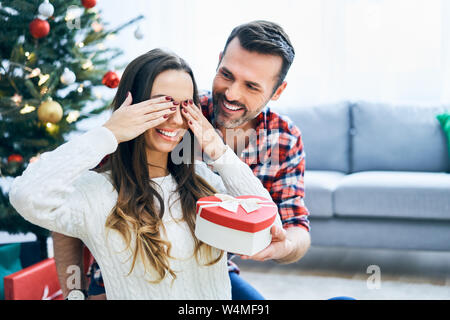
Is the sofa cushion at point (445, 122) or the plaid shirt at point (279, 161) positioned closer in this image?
the plaid shirt at point (279, 161)

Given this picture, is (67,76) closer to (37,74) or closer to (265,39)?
(37,74)

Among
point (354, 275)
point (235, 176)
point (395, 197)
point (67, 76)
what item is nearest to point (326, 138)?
point (395, 197)

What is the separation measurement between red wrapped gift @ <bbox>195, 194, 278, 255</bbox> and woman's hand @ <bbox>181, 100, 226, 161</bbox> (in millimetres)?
117

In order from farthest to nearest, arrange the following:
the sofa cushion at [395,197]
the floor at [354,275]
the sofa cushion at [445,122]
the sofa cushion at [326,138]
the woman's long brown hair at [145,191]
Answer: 1. the sofa cushion at [326,138]
2. the sofa cushion at [445,122]
3. the sofa cushion at [395,197]
4. the floor at [354,275]
5. the woman's long brown hair at [145,191]

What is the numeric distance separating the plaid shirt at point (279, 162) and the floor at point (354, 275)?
76 cm

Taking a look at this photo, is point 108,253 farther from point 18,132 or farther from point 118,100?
point 18,132

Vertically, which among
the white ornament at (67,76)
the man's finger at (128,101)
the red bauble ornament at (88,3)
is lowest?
the man's finger at (128,101)

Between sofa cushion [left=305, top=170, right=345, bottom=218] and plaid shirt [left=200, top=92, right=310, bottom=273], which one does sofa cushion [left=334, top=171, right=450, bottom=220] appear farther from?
plaid shirt [left=200, top=92, right=310, bottom=273]

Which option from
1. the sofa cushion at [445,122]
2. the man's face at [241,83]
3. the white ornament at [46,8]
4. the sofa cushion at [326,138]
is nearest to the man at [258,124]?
the man's face at [241,83]

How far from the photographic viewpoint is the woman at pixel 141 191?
2.68ft

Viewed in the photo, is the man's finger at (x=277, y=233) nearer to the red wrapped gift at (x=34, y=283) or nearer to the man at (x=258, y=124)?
the man at (x=258, y=124)

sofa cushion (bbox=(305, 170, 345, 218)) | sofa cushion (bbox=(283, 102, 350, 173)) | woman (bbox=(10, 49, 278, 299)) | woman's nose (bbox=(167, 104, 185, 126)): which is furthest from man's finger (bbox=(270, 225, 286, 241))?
sofa cushion (bbox=(283, 102, 350, 173))

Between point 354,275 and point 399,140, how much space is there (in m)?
0.89

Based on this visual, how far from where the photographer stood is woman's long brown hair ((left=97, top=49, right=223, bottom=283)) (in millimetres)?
887
